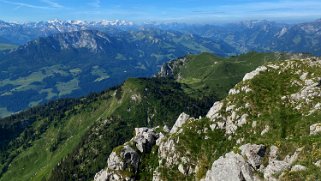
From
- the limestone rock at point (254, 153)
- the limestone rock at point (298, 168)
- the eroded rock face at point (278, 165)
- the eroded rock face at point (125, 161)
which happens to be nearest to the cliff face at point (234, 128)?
the eroded rock face at point (125, 161)

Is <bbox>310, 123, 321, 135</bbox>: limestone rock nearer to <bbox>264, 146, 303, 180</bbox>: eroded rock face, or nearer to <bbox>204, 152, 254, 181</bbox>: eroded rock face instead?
<bbox>264, 146, 303, 180</bbox>: eroded rock face

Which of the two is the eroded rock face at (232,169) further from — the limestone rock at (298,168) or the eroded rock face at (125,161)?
the eroded rock face at (125,161)

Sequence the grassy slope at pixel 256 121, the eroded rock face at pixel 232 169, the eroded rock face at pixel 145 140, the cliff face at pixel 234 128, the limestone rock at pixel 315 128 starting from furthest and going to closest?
the eroded rock face at pixel 145 140
the cliff face at pixel 234 128
the grassy slope at pixel 256 121
the limestone rock at pixel 315 128
the eroded rock face at pixel 232 169

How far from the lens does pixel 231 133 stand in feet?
489

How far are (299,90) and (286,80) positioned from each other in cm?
1185

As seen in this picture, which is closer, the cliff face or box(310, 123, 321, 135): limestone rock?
box(310, 123, 321, 135): limestone rock

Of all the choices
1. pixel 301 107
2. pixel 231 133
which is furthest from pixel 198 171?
pixel 301 107

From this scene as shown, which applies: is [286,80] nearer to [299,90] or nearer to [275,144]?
[299,90]

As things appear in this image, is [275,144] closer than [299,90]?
Yes

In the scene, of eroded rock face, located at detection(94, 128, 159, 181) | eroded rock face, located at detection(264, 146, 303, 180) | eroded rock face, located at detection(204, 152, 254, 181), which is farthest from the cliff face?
eroded rock face, located at detection(264, 146, 303, 180)

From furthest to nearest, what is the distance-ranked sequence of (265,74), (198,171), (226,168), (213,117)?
(265,74)
(213,117)
(198,171)
(226,168)

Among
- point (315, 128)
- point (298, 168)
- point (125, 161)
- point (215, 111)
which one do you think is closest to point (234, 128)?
point (215, 111)

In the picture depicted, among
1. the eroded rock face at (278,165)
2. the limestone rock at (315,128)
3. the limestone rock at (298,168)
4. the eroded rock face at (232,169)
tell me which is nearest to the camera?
the limestone rock at (298,168)

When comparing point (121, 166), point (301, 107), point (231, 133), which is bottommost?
point (121, 166)
